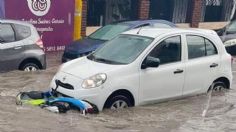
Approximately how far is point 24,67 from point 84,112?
447 cm

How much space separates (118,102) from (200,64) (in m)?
1.89

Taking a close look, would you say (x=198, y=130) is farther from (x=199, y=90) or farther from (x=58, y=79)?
(x=58, y=79)

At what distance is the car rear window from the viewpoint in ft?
39.0

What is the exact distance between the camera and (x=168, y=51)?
358 inches

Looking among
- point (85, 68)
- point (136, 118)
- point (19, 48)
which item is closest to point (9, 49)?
point (19, 48)

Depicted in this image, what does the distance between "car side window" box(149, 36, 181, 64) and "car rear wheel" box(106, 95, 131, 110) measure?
96 cm

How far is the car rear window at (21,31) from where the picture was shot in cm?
1188

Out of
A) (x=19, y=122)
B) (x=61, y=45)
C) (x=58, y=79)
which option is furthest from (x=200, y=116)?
(x=61, y=45)

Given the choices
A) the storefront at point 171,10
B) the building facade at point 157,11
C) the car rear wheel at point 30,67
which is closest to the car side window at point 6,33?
the car rear wheel at point 30,67

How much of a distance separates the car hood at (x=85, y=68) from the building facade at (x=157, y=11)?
9945 millimetres

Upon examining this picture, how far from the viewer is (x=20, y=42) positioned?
11.8m

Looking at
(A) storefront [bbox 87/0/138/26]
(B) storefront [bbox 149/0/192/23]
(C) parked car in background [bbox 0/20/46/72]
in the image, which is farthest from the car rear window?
(B) storefront [bbox 149/0/192/23]

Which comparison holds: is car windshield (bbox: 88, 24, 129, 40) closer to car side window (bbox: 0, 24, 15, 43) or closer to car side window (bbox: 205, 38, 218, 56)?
car side window (bbox: 0, 24, 15, 43)

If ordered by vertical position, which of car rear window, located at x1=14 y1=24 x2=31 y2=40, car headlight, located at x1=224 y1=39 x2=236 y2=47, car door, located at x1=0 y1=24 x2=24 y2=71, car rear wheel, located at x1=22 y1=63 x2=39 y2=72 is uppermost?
car rear window, located at x1=14 y1=24 x2=31 y2=40
